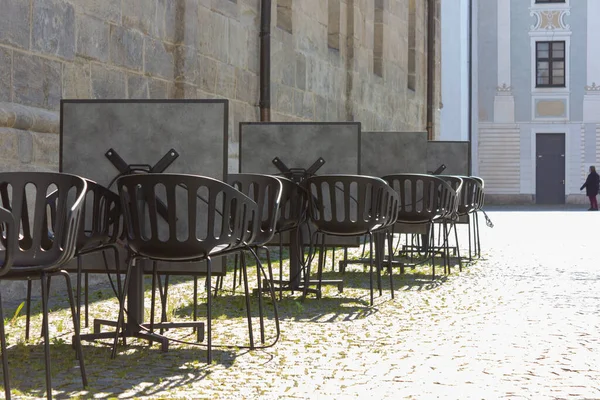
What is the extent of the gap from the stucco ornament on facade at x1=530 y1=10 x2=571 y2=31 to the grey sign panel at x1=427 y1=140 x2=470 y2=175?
31523 mm

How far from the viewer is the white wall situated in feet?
135

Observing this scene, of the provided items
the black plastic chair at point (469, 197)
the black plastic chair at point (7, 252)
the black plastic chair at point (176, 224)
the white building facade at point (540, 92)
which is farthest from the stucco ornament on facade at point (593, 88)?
the black plastic chair at point (7, 252)

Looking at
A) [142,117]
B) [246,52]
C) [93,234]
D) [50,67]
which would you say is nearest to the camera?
[93,234]

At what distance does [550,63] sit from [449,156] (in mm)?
31473

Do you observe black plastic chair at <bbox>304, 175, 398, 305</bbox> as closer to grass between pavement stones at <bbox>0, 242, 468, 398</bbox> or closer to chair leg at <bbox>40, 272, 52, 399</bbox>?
grass between pavement stones at <bbox>0, 242, 468, 398</bbox>

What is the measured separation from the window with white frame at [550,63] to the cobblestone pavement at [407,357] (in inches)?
1431

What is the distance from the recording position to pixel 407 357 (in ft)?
20.2

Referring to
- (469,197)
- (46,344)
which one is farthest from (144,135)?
(469,197)

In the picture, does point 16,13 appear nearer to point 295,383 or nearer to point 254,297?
point 254,297

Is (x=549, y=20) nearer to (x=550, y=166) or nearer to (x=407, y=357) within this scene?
(x=550, y=166)

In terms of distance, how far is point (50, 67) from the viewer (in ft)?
31.8

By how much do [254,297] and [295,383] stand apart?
3735mm

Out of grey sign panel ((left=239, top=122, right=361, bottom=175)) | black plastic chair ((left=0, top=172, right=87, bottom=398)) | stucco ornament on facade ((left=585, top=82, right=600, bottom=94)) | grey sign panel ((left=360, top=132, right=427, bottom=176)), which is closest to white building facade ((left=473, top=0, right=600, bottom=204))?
stucco ornament on facade ((left=585, top=82, right=600, bottom=94))

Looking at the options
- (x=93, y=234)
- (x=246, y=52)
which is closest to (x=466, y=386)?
(x=93, y=234)
